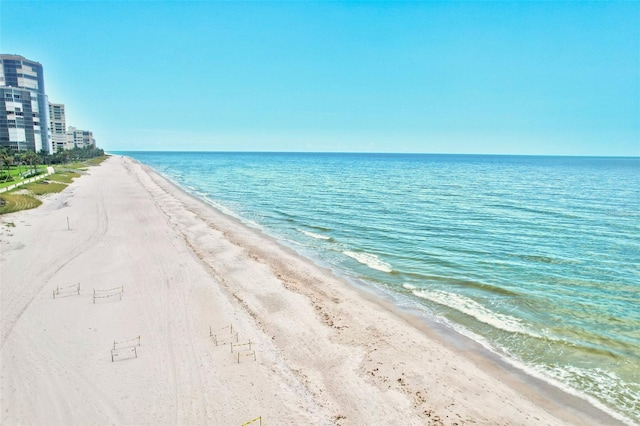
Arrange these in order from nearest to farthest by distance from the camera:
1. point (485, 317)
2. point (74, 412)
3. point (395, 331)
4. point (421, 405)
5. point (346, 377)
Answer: point (74, 412), point (421, 405), point (346, 377), point (395, 331), point (485, 317)

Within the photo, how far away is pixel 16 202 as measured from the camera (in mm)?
42062

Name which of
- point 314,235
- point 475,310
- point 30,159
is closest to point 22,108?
point 30,159

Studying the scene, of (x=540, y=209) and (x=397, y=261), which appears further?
(x=540, y=209)

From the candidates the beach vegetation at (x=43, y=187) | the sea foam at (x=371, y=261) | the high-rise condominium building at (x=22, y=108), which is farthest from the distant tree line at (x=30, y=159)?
the sea foam at (x=371, y=261)

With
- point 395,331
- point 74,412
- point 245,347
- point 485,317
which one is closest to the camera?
point 74,412

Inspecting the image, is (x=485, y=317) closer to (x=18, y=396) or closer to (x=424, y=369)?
(x=424, y=369)

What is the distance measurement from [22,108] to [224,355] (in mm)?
171792

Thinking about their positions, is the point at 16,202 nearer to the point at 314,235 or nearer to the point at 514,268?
the point at 314,235

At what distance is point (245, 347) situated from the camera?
14055mm

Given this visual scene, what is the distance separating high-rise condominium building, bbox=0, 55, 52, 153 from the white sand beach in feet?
484

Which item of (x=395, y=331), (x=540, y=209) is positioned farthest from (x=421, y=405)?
(x=540, y=209)

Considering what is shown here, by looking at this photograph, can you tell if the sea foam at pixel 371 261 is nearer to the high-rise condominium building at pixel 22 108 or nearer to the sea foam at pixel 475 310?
the sea foam at pixel 475 310

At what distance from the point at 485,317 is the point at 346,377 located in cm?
833

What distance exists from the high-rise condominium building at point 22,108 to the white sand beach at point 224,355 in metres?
148
